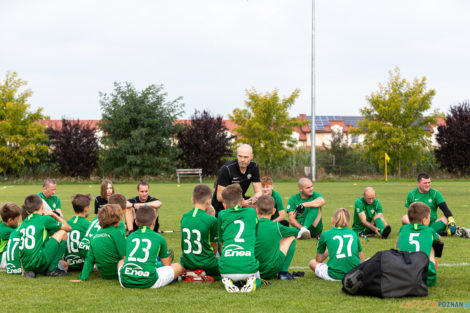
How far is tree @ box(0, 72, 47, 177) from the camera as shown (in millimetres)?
42219

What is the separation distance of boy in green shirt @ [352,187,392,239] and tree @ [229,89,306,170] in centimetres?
3276

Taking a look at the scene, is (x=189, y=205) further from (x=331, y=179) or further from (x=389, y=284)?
(x=331, y=179)

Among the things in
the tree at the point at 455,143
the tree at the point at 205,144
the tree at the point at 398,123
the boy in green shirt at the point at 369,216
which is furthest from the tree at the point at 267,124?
the boy in green shirt at the point at 369,216

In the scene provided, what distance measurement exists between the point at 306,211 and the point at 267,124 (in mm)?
Answer: 34754

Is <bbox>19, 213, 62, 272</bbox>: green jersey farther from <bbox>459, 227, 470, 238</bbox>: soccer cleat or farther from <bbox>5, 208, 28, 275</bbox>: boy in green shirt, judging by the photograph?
<bbox>459, 227, 470, 238</bbox>: soccer cleat

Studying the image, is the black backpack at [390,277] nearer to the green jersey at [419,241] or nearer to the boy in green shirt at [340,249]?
the green jersey at [419,241]

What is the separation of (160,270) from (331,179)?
35.1 meters

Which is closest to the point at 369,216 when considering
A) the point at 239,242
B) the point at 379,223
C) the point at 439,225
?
the point at 379,223

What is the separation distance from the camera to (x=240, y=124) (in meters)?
45.9

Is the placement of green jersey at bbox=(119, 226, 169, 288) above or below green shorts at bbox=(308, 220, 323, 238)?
above

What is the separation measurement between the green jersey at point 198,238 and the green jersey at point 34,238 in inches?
73.3

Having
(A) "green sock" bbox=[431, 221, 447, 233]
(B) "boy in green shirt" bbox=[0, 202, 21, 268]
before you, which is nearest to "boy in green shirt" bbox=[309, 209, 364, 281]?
(B) "boy in green shirt" bbox=[0, 202, 21, 268]

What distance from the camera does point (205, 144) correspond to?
147ft

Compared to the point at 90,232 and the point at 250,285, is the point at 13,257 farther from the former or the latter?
the point at 250,285
